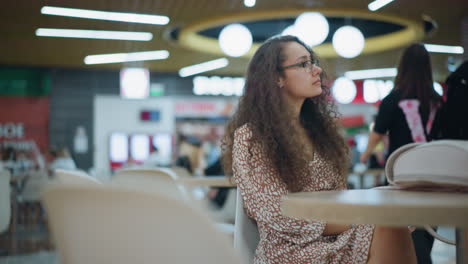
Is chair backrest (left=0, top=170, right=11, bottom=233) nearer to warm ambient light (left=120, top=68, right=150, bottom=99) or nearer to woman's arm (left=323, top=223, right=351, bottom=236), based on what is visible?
woman's arm (left=323, top=223, right=351, bottom=236)

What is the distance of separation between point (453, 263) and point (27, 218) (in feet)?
23.1

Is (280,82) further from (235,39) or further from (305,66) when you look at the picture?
(235,39)

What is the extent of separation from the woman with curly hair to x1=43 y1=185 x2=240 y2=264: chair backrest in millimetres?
822

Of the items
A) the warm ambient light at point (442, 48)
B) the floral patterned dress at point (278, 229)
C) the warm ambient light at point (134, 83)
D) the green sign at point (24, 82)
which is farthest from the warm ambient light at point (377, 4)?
the green sign at point (24, 82)

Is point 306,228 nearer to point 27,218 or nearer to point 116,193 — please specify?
point 116,193

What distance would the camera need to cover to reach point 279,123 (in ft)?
5.83

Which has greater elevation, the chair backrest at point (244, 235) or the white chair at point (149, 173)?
the white chair at point (149, 173)

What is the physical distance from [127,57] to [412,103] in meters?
8.17

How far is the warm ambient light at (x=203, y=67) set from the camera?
36.1 feet

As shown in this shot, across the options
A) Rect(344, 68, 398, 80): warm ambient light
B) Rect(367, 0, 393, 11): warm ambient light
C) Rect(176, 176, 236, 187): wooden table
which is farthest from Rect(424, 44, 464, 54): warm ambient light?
Rect(176, 176, 236, 187): wooden table

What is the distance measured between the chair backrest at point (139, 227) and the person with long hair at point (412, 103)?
7.59 ft

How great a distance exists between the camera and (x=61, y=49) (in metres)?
9.49

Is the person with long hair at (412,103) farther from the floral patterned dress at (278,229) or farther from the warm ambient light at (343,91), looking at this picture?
the warm ambient light at (343,91)

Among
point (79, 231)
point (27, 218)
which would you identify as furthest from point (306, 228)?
point (27, 218)
